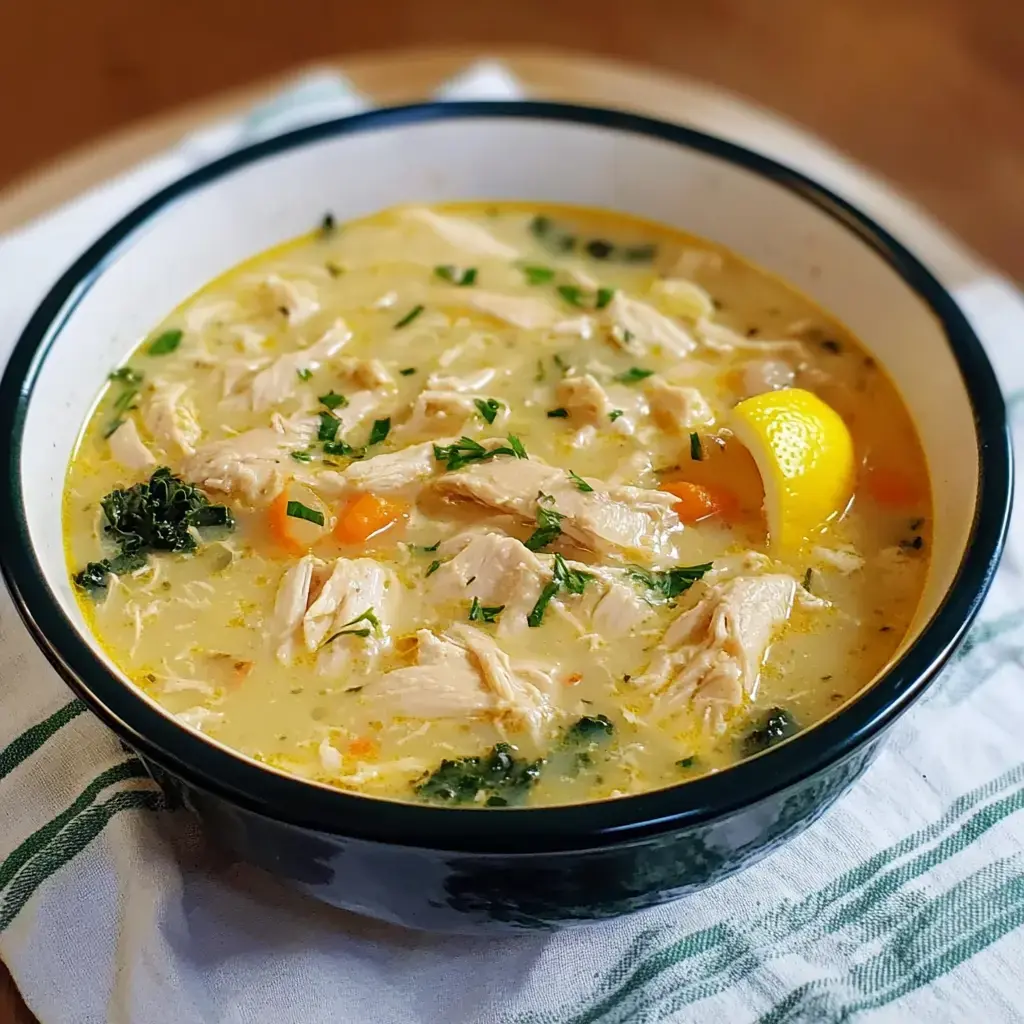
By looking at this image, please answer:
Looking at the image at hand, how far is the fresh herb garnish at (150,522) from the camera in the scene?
2.15 metres

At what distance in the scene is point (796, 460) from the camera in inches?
86.4

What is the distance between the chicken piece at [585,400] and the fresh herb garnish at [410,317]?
0.39 metres

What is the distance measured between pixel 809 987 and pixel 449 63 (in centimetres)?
259

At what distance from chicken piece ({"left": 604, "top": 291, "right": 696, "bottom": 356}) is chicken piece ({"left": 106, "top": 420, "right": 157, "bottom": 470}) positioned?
943mm

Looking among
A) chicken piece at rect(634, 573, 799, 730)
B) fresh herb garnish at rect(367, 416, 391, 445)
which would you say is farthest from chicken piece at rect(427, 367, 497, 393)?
chicken piece at rect(634, 573, 799, 730)

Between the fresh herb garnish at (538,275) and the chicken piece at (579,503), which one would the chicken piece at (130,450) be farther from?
the fresh herb garnish at (538,275)

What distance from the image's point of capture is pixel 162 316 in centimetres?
271

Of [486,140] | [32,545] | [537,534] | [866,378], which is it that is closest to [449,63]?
[486,140]

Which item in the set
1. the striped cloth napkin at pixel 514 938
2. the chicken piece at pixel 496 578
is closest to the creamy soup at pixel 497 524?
the chicken piece at pixel 496 578

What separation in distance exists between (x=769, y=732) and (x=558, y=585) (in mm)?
399

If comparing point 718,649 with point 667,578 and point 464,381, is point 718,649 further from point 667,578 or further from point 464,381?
point 464,381

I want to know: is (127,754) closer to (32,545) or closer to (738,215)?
(32,545)

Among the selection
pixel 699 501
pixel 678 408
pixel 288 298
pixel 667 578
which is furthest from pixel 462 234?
pixel 667 578

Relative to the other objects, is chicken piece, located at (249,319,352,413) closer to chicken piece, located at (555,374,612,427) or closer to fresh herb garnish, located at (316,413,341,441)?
fresh herb garnish, located at (316,413,341,441)
